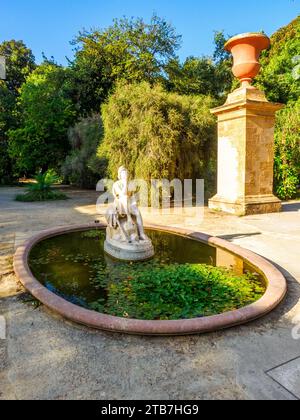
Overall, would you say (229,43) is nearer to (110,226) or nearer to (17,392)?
(110,226)

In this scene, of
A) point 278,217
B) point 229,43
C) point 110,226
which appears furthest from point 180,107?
point 110,226

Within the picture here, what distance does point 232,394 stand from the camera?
1.81 meters

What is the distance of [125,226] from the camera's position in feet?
15.5

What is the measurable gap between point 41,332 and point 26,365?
1.42ft

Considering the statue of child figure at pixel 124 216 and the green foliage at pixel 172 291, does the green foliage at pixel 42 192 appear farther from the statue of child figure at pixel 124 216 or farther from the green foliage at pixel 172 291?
the green foliage at pixel 172 291

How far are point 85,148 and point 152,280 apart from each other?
38.9ft

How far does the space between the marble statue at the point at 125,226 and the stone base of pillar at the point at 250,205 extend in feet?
14.0

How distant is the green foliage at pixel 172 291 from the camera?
114 inches

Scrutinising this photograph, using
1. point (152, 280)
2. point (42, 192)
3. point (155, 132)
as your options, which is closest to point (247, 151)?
point (155, 132)

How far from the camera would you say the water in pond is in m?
3.01

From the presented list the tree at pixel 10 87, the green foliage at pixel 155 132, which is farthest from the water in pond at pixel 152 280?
the tree at pixel 10 87

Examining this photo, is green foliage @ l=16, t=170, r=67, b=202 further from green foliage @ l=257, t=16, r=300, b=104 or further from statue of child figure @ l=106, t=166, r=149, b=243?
green foliage @ l=257, t=16, r=300, b=104

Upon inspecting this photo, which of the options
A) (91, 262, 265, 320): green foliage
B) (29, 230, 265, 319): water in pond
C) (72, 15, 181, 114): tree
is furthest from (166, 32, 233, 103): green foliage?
(91, 262, 265, 320): green foliage

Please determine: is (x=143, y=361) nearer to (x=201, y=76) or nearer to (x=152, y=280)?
(x=152, y=280)
